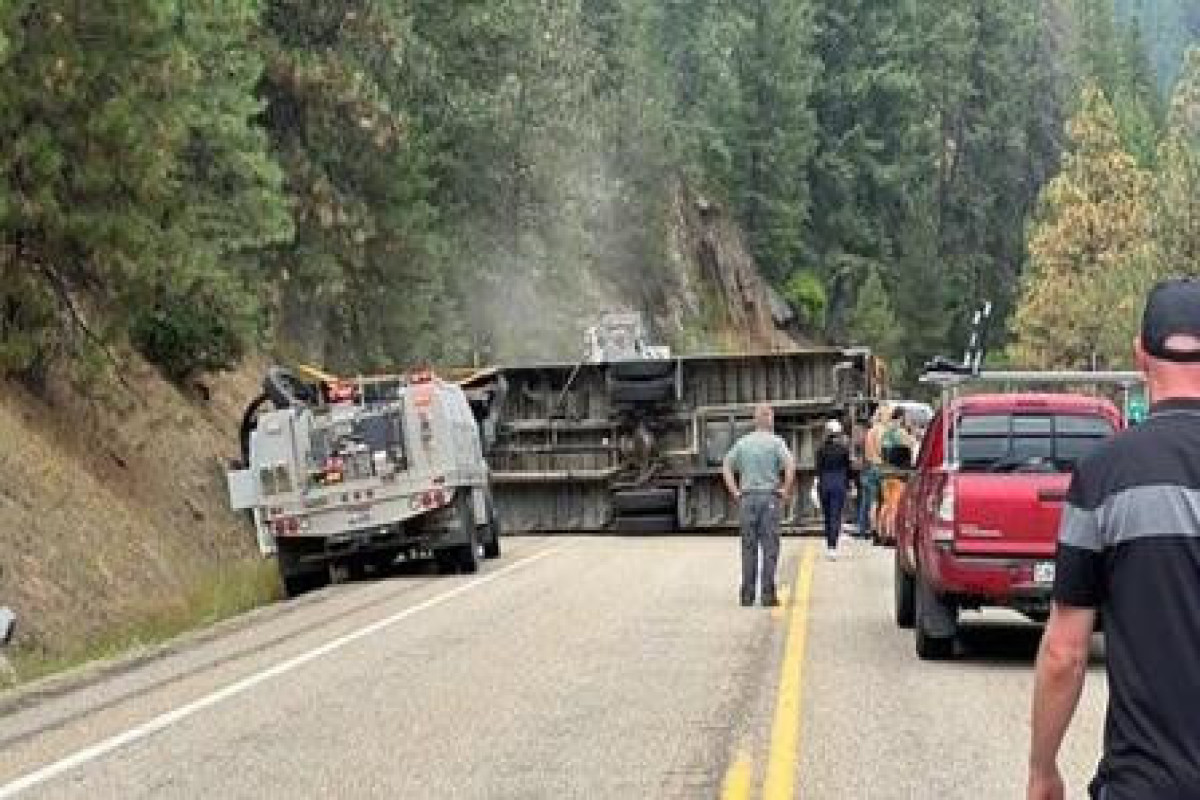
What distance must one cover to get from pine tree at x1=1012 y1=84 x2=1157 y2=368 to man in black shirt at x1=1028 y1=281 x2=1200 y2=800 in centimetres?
6701

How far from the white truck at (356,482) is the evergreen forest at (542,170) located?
2253 mm

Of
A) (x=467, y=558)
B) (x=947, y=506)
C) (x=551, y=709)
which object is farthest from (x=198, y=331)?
(x=551, y=709)

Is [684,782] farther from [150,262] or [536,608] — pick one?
[150,262]

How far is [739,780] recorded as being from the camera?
9.59 m

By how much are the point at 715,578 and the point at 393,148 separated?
1599cm

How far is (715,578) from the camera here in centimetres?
2245

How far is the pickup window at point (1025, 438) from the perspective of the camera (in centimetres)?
1474

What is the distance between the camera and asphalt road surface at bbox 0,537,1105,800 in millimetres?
9797

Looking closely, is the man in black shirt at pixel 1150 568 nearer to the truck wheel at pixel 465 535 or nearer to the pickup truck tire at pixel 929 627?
the pickup truck tire at pixel 929 627

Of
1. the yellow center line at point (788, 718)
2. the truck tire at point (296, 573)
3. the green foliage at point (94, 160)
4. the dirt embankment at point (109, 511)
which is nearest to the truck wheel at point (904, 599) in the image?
the yellow center line at point (788, 718)

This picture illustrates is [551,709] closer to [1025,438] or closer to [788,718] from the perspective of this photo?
[788,718]

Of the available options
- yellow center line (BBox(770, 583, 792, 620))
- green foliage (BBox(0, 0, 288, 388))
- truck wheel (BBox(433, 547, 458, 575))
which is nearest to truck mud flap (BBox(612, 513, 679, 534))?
truck wheel (BBox(433, 547, 458, 575))

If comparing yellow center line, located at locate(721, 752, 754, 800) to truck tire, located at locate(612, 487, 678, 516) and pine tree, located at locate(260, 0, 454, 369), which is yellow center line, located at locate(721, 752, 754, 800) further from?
pine tree, located at locate(260, 0, 454, 369)

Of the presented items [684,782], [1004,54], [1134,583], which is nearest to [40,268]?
[684,782]
